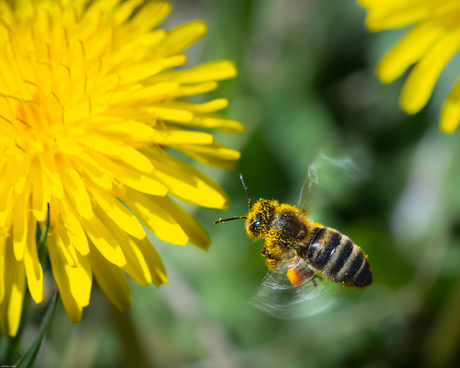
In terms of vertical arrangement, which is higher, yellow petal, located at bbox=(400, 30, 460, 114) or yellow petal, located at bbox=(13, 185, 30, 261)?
yellow petal, located at bbox=(400, 30, 460, 114)

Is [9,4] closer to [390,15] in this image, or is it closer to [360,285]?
[390,15]

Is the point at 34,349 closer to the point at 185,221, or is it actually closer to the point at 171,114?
the point at 185,221

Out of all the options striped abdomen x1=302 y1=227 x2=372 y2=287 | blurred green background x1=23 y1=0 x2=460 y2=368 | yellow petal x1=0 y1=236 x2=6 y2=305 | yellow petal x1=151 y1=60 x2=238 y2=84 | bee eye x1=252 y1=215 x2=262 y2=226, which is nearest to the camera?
yellow petal x1=0 y1=236 x2=6 y2=305

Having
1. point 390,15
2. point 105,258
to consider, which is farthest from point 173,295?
point 390,15

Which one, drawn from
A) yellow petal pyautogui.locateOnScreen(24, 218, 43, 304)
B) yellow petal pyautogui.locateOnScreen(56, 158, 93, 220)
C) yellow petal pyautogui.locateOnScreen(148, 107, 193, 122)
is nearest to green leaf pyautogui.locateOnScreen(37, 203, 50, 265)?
yellow petal pyautogui.locateOnScreen(24, 218, 43, 304)

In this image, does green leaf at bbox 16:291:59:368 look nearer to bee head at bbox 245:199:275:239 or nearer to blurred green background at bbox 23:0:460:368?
blurred green background at bbox 23:0:460:368

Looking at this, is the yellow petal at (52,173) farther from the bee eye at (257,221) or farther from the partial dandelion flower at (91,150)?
the bee eye at (257,221)
